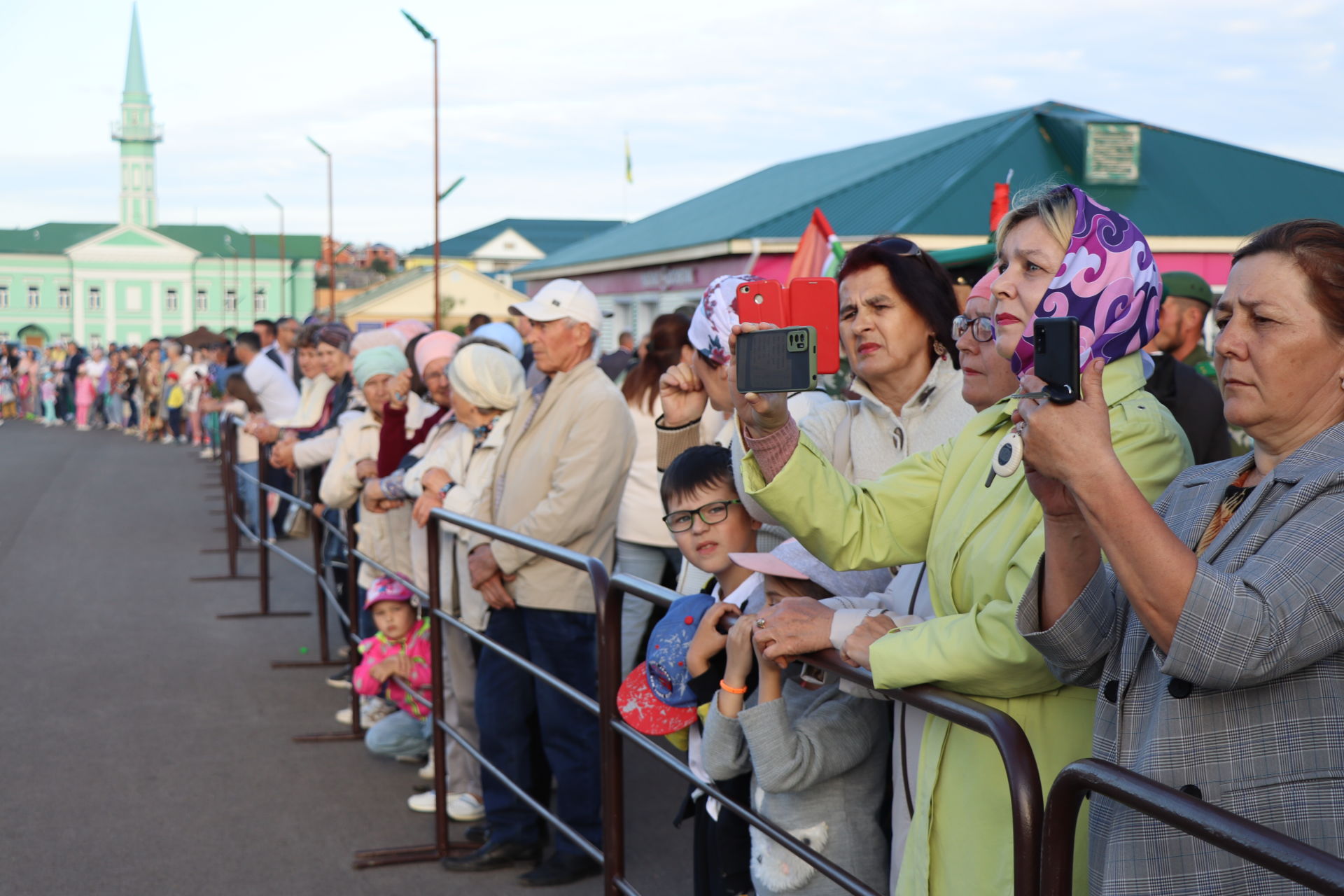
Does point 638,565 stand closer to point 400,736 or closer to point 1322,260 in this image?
point 400,736

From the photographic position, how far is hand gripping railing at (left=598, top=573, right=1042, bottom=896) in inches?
73.4

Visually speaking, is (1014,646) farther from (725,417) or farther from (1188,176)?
(1188,176)

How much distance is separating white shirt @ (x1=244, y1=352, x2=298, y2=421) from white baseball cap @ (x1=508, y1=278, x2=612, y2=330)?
5833 millimetres

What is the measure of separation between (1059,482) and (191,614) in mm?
8507

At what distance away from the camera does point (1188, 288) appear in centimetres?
588

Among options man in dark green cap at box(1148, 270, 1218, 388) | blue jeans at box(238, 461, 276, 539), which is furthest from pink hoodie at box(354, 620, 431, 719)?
blue jeans at box(238, 461, 276, 539)

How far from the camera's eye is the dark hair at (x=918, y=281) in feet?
10.4

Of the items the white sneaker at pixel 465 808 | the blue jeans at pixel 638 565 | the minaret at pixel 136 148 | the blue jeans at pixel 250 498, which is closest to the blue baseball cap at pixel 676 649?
the white sneaker at pixel 465 808

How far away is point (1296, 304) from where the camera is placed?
1918 mm

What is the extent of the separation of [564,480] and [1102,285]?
3.04 metres

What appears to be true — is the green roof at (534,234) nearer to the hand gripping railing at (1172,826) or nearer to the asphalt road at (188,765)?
the asphalt road at (188,765)

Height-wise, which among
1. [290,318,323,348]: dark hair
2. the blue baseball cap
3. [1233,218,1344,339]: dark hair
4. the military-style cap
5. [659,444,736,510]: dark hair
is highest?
the military-style cap

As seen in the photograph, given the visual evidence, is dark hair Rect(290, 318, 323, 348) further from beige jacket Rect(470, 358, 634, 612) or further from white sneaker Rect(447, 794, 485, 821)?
white sneaker Rect(447, 794, 485, 821)

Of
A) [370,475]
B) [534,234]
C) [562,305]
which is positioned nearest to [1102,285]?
[562,305]
